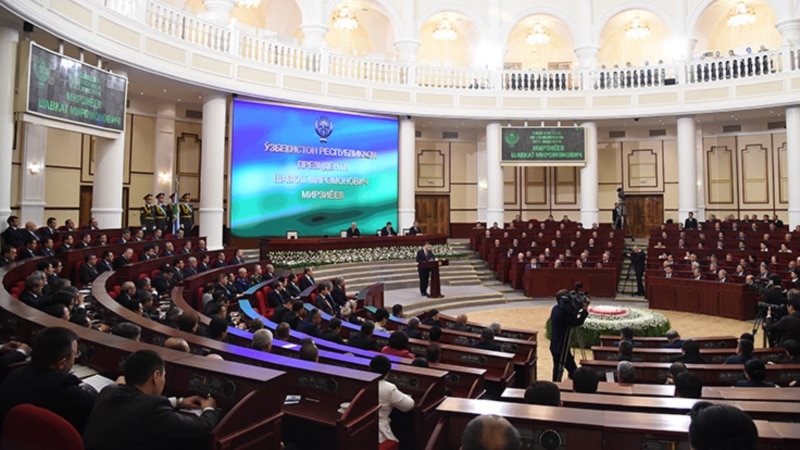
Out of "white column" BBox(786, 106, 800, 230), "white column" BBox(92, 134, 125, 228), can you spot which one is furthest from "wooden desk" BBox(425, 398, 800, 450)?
"white column" BBox(786, 106, 800, 230)

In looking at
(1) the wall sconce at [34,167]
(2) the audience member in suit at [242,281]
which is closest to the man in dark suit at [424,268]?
(2) the audience member in suit at [242,281]

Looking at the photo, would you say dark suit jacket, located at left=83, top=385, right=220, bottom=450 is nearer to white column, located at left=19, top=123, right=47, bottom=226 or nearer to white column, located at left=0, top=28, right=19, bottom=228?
white column, located at left=0, top=28, right=19, bottom=228

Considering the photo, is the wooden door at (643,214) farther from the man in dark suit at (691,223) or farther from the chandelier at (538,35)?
the chandelier at (538,35)

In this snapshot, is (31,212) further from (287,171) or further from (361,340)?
(361,340)

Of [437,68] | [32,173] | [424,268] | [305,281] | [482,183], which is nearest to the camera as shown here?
[305,281]

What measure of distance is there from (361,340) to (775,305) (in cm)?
614

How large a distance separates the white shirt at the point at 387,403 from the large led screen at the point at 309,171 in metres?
11.2

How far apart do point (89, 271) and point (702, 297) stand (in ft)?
37.2

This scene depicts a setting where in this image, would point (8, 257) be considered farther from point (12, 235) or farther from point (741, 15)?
point (741, 15)

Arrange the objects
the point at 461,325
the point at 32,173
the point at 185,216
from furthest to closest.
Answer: the point at 185,216 < the point at 32,173 < the point at 461,325

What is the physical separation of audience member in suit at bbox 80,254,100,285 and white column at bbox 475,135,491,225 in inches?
560

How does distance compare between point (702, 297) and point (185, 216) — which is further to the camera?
point (185, 216)

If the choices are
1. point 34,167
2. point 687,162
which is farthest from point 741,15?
point 34,167

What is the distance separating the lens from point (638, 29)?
64.3 feet
